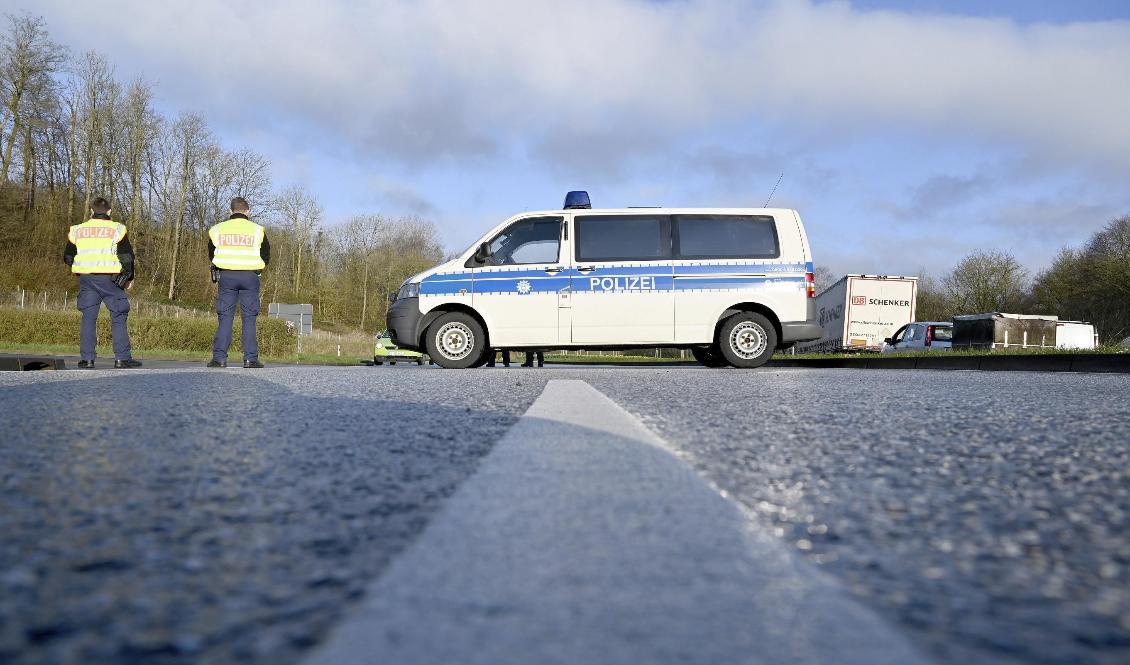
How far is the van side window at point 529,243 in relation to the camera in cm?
980

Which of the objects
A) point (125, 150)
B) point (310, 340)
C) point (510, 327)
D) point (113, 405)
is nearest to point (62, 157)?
point (125, 150)

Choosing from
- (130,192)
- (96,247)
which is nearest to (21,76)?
(130,192)

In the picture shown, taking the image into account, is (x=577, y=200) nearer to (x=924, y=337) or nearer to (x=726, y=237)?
(x=726, y=237)

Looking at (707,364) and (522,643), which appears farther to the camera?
(707,364)

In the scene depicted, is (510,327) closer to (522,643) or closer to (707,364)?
(707,364)

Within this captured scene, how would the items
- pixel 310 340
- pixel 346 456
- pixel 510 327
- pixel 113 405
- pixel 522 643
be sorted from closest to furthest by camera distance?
1. pixel 522 643
2. pixel 346 456
3. pixel 113 405
4. pixel 510 327
5. pixel 310 340

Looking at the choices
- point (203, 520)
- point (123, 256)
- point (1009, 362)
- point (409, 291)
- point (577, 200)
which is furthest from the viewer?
point (1009, 362)

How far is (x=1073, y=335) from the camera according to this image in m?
23.9

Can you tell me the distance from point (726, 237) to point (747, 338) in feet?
4.40

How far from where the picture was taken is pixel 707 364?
11055 millimetres

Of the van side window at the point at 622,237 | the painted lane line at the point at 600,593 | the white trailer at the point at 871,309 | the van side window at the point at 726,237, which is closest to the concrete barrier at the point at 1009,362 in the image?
the van side window at the point at 726,237

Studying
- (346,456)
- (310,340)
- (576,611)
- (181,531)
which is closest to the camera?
(576,611)

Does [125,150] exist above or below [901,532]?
above

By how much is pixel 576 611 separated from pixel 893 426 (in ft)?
8.03
